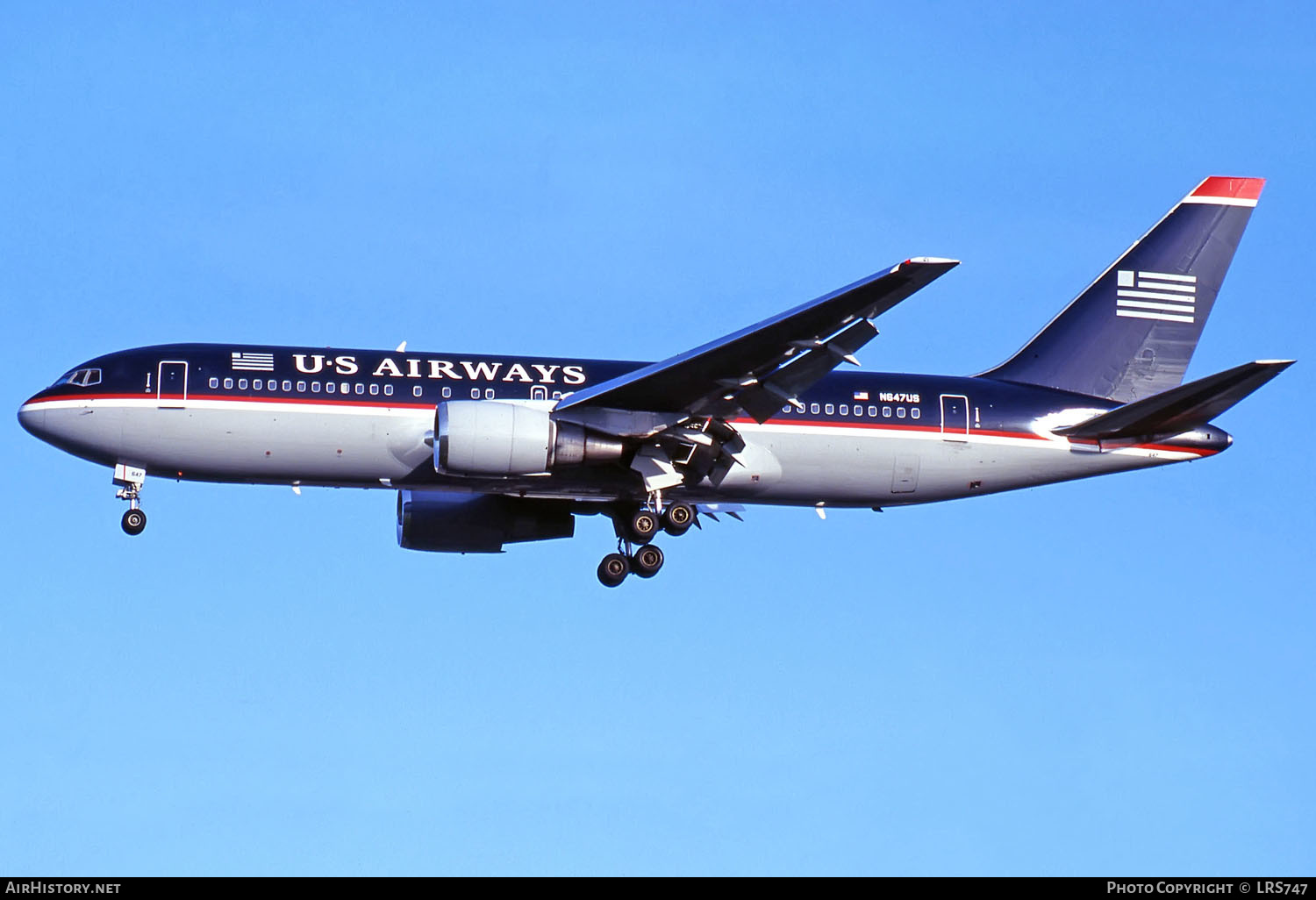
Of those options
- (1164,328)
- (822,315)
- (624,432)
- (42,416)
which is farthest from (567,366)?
(1164,328)

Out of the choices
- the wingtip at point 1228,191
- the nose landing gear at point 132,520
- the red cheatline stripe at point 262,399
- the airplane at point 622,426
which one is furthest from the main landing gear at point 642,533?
the wingtip at point 1228,191

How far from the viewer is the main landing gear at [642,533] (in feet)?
136

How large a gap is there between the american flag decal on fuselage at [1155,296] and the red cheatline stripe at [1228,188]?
8.60ft

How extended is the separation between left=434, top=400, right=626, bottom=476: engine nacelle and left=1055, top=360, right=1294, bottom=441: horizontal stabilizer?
12420 millimetres

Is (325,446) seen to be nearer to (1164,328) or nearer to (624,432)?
(624,432)

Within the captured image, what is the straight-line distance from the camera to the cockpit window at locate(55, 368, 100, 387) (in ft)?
134

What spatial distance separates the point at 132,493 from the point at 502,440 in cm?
899

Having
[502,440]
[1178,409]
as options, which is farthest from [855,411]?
[502,440]

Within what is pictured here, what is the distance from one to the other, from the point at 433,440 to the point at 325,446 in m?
2.59

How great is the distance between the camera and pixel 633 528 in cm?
4194

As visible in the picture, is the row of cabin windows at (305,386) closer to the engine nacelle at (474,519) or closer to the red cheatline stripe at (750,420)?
the red cheatline stripe at (750,420)

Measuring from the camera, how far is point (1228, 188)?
48.5 m

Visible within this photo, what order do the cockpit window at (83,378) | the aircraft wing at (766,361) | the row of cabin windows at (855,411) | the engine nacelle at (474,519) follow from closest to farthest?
1. the aircraft wing at (766,361)
2. the cockpit window at (83,378)
3. the row of cabin windows at (855,411)
4. the engine nacelle at (474,519)

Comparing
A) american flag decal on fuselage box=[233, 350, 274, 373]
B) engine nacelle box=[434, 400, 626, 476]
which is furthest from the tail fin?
american flag decal on fuselage box=[233, 350, 274, 373]
